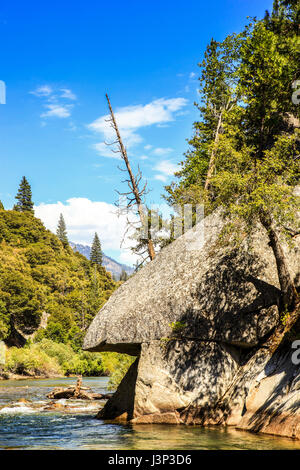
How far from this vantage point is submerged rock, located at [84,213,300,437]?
48.5 feet

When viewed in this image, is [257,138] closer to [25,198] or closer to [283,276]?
[283,276]

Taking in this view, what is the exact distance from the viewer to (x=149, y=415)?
50.4ft

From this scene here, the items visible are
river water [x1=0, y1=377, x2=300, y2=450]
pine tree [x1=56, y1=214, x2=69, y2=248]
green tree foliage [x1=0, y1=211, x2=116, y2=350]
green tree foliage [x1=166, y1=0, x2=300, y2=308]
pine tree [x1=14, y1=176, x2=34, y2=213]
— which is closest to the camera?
river water [x1=0, y1=377, x2=300, y2=450]

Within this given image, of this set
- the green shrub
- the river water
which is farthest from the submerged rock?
the green shrub

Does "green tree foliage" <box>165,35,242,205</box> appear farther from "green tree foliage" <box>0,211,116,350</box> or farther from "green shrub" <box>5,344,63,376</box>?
"green tree foliage" <box>0,211,116,350</box>

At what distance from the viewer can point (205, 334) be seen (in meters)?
15.6

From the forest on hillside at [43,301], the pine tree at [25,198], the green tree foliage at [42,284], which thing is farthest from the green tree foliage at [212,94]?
the pine tree at [25,198]

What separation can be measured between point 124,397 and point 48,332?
68.0m

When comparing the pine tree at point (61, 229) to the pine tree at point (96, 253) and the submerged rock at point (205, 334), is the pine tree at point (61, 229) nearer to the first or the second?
the pine tree at point (96, 253)

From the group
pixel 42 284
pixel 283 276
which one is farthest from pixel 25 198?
pixel 283 276

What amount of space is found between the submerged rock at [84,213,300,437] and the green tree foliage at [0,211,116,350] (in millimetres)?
58235
